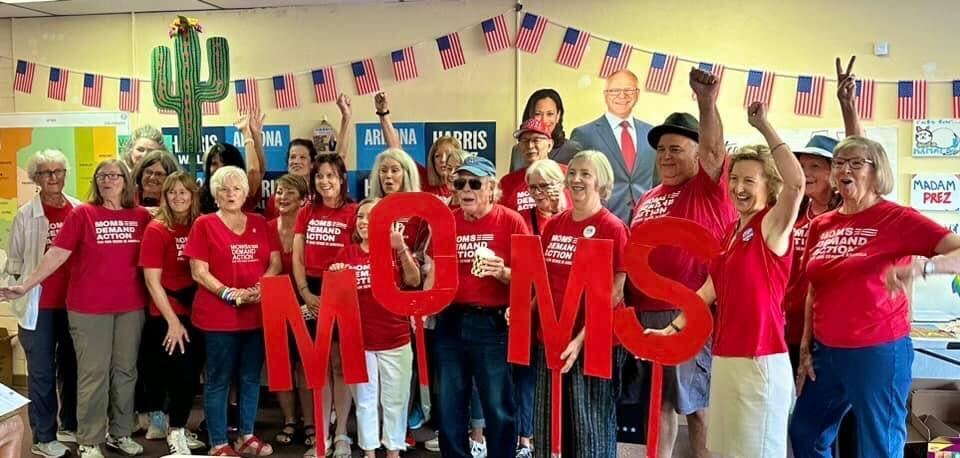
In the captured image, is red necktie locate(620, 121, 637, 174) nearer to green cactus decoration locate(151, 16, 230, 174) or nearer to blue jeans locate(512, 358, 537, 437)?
blue jeans locate(512, 358, 537, 437)

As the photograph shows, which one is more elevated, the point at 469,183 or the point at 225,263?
the point at 469,183

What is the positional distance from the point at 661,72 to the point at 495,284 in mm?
1889

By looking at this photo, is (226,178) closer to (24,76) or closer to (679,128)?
(679,128)

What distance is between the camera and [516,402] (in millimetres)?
3100

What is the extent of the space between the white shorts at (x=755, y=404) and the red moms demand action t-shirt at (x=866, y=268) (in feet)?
0.80

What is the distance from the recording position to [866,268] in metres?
2.40

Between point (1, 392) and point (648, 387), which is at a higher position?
point (1, 392)

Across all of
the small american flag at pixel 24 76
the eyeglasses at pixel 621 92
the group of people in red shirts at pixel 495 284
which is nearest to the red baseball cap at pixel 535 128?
the group of people in red shirts at pixel 495 284

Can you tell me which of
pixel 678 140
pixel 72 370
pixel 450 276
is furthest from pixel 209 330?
pixel 678 140

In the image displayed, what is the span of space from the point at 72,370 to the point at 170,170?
116cm

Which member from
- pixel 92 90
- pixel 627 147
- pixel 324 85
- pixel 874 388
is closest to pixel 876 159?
pixel 874 388

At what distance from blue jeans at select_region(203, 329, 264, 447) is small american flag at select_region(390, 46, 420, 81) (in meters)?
1.82

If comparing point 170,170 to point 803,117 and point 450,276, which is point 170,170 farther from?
point 803,117

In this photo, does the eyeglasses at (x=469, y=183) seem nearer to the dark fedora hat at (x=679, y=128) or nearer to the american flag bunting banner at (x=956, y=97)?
the dark fedora hat at (x=679, y=128)
